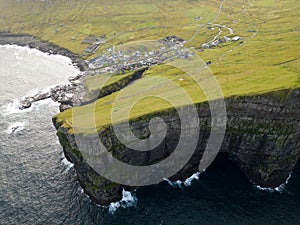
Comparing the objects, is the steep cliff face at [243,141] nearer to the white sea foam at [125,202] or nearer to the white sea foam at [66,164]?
the white sea foam at [125,202]

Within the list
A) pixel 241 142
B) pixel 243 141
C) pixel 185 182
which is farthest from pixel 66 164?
pixel 243 141

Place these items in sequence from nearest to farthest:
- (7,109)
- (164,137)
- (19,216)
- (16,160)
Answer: (19,216) < (164,137) < (16,160) < (7,109)

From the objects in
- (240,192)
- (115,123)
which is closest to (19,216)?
(115,123)

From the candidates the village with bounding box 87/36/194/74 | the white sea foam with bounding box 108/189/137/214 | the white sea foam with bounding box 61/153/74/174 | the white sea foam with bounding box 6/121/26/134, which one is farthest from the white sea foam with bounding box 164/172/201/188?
the village with bounding box 87/36/194/74

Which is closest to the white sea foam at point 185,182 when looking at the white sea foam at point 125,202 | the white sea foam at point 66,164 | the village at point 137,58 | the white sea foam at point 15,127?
the white sea foam at point 125,202

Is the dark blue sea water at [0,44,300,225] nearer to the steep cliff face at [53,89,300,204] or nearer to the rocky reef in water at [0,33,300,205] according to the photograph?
the rocky reef in water at [0,33,300,205]

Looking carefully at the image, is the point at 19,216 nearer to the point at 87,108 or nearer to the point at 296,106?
the point at 87,108
